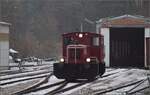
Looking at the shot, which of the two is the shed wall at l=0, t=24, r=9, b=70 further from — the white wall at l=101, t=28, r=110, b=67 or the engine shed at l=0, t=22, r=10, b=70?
the white wall at l=101, t=28, r=110, b=67

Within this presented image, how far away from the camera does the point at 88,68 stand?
2562 centimetres

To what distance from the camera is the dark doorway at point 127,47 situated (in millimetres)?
46450

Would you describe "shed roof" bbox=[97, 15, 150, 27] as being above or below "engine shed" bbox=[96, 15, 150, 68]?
above

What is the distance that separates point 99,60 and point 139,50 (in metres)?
20.8

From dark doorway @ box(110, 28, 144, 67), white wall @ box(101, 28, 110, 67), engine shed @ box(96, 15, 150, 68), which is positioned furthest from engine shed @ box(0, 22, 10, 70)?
dark doorway @ box(110, 28, 144, 67)

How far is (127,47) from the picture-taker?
A: 4841 cm

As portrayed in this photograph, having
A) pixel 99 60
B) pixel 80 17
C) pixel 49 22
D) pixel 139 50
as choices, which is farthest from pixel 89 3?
pixel 99 60

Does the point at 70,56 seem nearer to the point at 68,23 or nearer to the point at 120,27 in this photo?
the point at 120,27

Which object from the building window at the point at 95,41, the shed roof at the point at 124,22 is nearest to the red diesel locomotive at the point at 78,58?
the building window at the point at 95,41

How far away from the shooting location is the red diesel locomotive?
84.3 feet

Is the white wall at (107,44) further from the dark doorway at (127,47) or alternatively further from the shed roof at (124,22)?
the dark doorway at (127,47)

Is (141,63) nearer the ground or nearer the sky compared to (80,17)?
nearer the ground

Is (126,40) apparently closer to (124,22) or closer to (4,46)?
(124,22)

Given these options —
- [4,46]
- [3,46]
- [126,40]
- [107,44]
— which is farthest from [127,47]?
[3,46]
